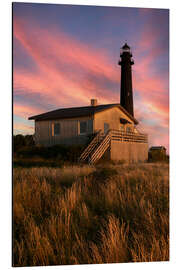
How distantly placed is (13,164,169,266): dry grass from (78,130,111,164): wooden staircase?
18.0 ft

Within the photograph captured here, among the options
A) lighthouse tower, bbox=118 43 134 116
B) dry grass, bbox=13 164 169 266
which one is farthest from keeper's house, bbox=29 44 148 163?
dry grass, bbox=13 164 169 266

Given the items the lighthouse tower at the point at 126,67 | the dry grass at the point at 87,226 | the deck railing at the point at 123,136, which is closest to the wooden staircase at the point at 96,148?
the deck railing at the point at 123,136

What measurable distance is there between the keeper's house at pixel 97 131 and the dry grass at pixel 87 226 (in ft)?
20.5

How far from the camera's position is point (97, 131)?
512 inches

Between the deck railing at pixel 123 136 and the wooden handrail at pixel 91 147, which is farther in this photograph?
the deck railing at pixel 123 136

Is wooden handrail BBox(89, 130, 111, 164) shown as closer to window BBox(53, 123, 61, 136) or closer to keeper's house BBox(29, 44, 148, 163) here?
keeper's house BBox(29, 44, 148, 163)

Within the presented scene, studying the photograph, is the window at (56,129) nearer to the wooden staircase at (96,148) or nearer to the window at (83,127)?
the window at (83,127)

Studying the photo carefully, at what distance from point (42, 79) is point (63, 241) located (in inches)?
122

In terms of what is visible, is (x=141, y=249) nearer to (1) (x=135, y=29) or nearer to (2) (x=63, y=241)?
(2) (x=63, y=241)

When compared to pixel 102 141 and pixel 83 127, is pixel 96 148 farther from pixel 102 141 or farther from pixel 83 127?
pixel 83 127

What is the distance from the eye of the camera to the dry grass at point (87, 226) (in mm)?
3520
